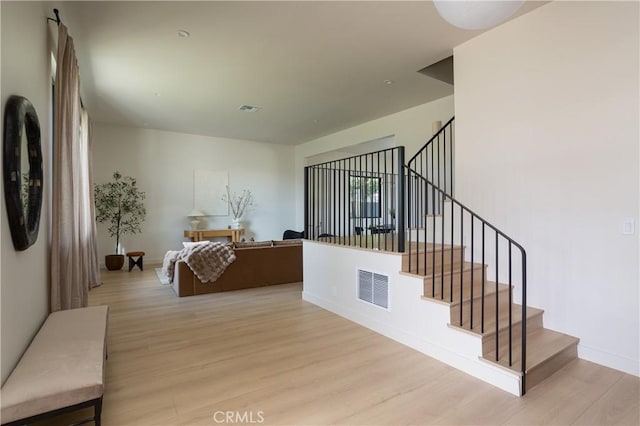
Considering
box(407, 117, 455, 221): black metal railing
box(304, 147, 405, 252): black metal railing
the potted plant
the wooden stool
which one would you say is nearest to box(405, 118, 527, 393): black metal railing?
box(304, 147, 405, 252): black metal railing

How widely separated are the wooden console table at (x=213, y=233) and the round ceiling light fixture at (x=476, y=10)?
709cm

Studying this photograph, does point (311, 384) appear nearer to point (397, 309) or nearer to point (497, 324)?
point (397, 309)

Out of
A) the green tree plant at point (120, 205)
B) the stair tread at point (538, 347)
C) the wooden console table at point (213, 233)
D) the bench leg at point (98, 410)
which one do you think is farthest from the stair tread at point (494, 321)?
the green tree plant at point (120, 205)

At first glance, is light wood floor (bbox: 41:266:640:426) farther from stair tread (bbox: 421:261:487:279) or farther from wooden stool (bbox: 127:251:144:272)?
wooden stool (bbox: 127:251:144:272)

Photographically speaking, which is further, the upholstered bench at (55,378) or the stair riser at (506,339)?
the stair riser at (506,339)

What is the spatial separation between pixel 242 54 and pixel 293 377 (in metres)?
3.52

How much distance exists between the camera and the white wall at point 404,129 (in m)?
5.70

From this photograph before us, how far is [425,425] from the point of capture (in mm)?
1939

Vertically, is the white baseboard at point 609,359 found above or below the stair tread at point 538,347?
below

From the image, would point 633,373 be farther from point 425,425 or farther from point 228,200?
point 228,200

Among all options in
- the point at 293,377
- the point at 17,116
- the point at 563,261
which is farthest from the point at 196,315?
the point at 563,261

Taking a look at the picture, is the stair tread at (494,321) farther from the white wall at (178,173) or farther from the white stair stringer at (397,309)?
the white wall at (178,173)

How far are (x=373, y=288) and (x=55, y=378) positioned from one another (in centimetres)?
271

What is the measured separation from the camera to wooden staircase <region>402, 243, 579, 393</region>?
245cm
